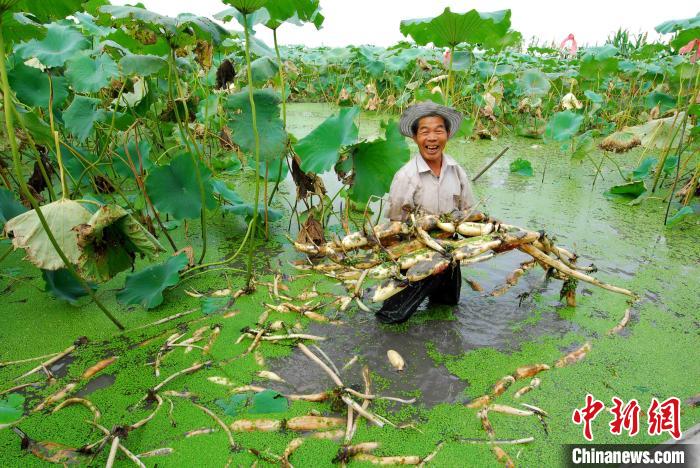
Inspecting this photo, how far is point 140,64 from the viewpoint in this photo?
2.00 metres

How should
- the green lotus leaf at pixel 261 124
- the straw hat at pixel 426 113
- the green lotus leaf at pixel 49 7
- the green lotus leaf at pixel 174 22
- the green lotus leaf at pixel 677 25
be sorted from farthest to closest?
the green lotus leaf at pixel 677 25 → the green lotus leaf at pixel 261 124 → the straw hat at pixel 426 113 → the green lotus leaf at pixel 174 22 → the green lotus leaf at pixel 49 7

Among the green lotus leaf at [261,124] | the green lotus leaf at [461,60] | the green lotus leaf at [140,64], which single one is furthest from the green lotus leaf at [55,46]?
the green lotus leaf at [461,60]

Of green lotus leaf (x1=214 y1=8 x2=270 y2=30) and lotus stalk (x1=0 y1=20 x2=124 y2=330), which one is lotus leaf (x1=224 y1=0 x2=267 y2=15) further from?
lotus stalk (x1=0 y1=20 x2=124 y2=330)

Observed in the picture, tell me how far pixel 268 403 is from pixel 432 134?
3.98 ft

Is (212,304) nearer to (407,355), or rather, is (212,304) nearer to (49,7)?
(407,355)

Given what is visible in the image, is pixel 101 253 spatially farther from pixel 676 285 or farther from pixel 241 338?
pixel 676 285

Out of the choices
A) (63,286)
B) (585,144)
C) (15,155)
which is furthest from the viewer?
(585,144)

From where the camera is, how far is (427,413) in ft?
4.78

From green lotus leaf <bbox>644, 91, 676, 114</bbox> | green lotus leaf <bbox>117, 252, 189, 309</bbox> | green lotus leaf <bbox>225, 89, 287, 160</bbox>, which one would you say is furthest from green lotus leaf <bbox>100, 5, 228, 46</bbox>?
green lotus leaf <bbox>644, 91, 676, 114</bbox>

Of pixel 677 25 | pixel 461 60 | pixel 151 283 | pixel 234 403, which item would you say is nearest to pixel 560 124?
pixel 461 60

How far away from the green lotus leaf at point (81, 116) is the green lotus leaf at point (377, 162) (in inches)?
55.9

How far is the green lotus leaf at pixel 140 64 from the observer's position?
1978 mm

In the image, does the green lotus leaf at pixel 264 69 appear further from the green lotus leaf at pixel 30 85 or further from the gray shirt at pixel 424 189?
the green lotus leaf at pixel 30 85

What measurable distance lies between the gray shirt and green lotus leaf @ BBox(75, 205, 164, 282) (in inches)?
39.6
